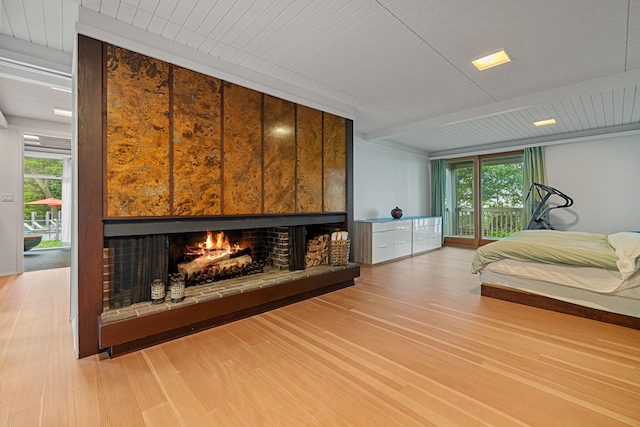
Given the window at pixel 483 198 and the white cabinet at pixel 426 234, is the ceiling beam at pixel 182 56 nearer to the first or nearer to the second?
the white cabinet at pixel 426 234

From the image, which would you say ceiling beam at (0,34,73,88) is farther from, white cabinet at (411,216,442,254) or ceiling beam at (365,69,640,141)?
white cabinet at (411,216,442,254)

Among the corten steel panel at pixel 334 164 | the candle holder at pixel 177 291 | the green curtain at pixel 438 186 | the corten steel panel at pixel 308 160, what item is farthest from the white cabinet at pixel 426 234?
the candle holder at pixel 177 291

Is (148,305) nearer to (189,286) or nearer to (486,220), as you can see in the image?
(189,286)

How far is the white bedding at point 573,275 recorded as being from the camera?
8.81 feet

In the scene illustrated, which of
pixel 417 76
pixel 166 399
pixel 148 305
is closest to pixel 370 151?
pixel 417 76

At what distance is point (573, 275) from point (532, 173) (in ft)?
13.3

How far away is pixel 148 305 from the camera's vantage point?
2365mm

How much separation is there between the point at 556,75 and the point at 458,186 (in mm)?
4810

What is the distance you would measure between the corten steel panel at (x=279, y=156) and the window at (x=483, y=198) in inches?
224

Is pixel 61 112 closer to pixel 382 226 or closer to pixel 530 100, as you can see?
pixel 382 226

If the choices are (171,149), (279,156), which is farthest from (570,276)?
(171,149)

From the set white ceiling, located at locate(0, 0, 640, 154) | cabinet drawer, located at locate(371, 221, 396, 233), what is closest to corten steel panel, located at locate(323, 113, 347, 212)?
white ceiling, located at locate(0, 0, 640, 154)

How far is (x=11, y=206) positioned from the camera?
4.48 meters

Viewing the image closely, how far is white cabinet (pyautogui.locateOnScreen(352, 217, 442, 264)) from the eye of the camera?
16.9 feet
